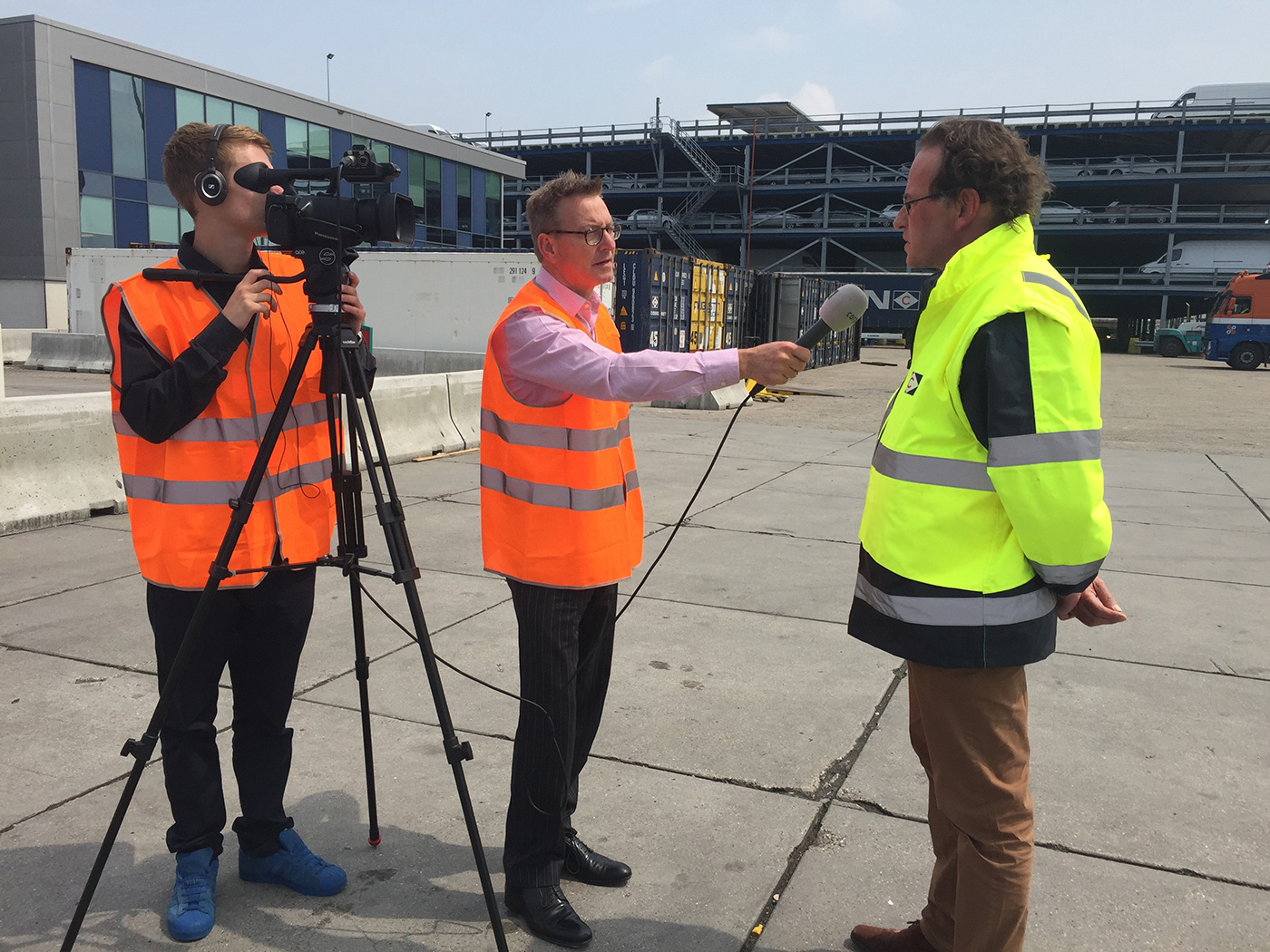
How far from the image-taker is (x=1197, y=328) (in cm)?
4512

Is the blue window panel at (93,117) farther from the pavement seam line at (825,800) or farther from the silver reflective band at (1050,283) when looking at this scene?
the silver reflective band at (1050,283)

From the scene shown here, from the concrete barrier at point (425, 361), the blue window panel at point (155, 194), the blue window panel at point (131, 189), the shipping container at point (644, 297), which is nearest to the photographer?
the concrete barrier at point (425, 361)

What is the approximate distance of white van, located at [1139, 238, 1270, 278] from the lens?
48.9 meters

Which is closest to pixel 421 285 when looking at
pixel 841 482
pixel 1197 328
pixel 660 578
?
pixel 841 482

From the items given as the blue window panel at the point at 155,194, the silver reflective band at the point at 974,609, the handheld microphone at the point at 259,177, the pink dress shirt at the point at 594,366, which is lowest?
the silver reflective band at the point at 974,609

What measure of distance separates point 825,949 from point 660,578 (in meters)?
3.68

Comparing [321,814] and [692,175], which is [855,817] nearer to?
[321,814]

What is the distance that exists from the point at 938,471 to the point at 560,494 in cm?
99

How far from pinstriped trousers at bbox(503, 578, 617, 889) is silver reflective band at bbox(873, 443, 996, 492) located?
3.10 feet

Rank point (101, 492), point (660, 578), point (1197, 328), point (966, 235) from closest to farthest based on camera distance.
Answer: point (966, 235)
point (660, 578)
point (101, 492)
point (1197, 328)

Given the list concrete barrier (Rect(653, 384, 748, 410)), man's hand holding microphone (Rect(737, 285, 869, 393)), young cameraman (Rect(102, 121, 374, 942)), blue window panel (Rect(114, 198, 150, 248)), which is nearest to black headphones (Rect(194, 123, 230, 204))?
young cameraman (Rect(102, 121, 374, 942))

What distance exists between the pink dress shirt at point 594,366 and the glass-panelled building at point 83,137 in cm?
2965

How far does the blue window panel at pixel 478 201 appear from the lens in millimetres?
49188

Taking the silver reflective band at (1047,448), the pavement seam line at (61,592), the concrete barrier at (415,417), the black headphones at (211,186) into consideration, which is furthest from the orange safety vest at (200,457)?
the concrete barrier at (415,417)
